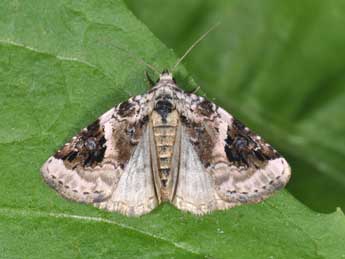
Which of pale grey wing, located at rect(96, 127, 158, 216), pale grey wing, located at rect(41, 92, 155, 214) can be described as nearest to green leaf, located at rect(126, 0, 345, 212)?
pale grey wing, located at rect(41, 92, 155, 214)

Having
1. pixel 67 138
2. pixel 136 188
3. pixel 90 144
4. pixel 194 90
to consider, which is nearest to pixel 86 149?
pixel 90 144

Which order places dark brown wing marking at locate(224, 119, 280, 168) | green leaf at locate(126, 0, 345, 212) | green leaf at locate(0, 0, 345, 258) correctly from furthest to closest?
green leaf at locate(126, 0, 345, 212) → dark brown wing marking at locate(224, 119, 280, 168) → green leaf at locate(0, 0, 345, 258)

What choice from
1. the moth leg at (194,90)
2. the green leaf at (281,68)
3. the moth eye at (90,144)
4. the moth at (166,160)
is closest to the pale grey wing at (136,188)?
the moth at (166,160)

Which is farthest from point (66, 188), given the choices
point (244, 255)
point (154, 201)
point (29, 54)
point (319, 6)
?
point (319, 6)

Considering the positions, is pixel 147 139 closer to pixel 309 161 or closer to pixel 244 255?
pixel 244 255

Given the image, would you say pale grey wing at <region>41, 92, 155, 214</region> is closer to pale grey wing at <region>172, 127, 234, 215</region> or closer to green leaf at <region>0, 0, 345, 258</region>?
green leaf at <region>0, 0, 345, 258</region>

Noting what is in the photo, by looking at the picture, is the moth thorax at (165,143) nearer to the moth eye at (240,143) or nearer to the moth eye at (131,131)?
the moth eye at (131,131)
